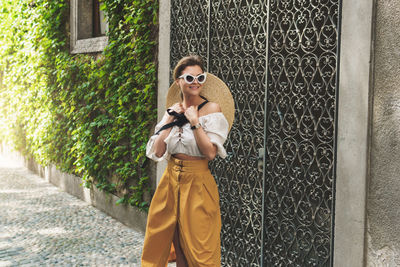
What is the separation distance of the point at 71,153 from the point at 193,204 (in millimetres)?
5640

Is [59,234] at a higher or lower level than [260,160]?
lower

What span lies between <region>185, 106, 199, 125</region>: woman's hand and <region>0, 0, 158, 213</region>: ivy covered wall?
9.36 ft

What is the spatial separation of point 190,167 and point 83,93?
5.11m

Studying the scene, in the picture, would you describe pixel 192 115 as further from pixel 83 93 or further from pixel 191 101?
pixel 83 93

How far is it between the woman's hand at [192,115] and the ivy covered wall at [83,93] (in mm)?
2853

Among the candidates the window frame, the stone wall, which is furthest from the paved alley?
the stone wall

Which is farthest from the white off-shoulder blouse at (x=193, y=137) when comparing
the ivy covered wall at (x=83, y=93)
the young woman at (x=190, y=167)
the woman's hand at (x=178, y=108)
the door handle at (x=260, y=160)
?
the ivy covered wall at (x=83, y=93)

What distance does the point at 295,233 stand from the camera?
413cm

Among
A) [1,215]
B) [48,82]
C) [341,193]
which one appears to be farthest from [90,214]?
[341,193]

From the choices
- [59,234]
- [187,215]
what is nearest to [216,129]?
[187,215]

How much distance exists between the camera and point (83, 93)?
8.02 metres

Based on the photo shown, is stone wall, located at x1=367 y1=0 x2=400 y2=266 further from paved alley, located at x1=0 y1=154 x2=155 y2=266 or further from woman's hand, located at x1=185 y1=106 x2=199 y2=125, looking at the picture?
paved alley, located at x1=0 y1=154 x2=155 y2=266

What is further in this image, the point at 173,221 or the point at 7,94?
the point at 7,94

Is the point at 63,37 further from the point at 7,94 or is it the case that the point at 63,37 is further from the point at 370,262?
the point at 370,262
